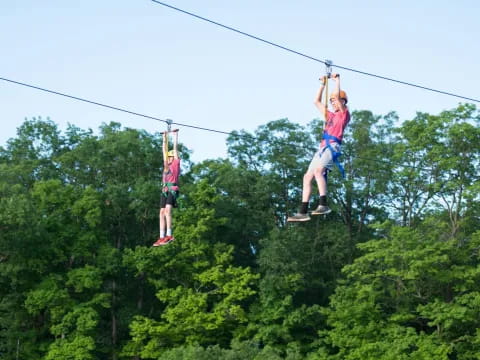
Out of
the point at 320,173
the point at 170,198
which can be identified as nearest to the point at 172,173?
the point at 170,198

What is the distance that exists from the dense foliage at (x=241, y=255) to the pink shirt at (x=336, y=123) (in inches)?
655

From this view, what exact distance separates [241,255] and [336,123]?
1162 inches

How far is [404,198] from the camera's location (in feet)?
131

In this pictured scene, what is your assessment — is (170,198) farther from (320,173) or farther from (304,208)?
(320,173)

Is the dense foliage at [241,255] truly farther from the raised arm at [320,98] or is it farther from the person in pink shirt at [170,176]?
the raised arm at [320,98]

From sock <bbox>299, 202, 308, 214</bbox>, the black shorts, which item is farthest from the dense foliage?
sock <bbox>299, 202, 308, 214</bbox>

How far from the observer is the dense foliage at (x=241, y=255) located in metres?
33.2

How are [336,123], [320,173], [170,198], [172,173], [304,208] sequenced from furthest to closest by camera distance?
[170,198] < [172,173] < [304,208] < [336,123] < [320,173]

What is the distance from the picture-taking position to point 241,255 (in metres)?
41.7

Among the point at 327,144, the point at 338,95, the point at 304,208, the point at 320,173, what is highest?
the point at 338,95

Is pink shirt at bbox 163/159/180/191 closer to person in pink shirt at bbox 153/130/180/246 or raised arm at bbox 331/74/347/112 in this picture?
person in pink shirt at bbox 153/130/180/246

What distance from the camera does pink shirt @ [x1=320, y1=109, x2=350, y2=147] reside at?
12.5 metres

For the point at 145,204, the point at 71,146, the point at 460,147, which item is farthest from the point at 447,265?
the point at 71,146

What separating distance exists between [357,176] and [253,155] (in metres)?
5.27
